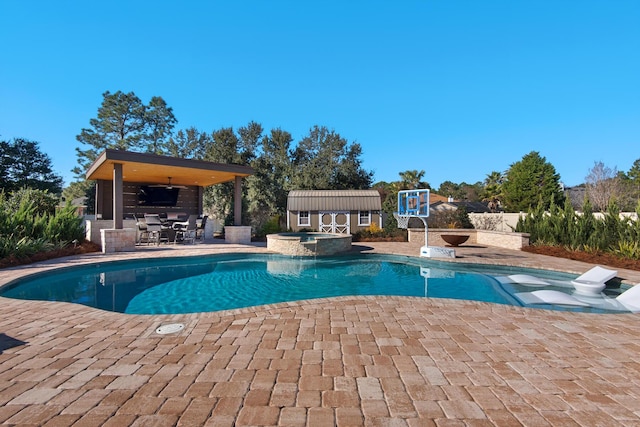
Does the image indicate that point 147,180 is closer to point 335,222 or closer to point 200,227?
point 200,227

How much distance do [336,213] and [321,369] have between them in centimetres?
1610

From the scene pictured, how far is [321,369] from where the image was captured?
2.46m

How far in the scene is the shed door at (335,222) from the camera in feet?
60.5

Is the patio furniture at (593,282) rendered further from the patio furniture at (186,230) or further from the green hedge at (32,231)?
the green hedge at (32,231)

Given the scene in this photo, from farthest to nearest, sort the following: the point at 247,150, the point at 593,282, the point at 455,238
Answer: the point at 247,150 → the point at 455,238 → the point at 593,282

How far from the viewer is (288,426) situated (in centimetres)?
178

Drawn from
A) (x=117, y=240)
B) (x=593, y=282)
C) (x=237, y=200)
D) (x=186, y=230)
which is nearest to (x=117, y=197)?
(x=117, y=240)

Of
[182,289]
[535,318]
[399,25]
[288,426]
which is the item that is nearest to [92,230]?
[182,289]

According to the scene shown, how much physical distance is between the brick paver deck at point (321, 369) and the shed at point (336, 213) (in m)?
14.4

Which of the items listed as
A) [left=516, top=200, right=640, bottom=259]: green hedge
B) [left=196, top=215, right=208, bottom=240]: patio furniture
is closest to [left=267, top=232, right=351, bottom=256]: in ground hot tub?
[left=196, top=215, right=208, bottom=240]: patio furniture

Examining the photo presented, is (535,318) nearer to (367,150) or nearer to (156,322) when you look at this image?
(156,322)

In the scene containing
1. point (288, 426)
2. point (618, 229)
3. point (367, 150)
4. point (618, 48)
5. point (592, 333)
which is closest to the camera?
point (288, 426)

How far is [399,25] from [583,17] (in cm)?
585

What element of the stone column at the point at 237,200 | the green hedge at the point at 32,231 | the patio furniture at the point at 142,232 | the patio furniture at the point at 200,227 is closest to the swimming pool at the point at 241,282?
the green hedge at the point at 32,231
